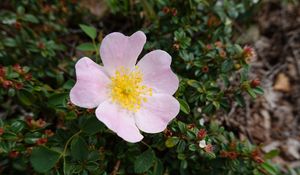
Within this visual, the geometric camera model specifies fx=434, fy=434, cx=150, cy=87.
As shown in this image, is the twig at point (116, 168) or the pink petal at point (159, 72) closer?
the pink petal at point (159, 72)

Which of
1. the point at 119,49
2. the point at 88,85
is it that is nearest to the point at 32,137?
the point at 88,85

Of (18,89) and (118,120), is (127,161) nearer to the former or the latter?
(118,120)

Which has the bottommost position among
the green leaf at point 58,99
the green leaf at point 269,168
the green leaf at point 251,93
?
the green leaf at point 269,168

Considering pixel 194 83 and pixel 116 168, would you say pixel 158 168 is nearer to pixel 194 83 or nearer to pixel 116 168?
pixel 116 168

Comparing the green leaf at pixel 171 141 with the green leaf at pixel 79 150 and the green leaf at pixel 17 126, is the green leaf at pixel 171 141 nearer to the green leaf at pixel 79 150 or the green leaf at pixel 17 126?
the green leaf at pixel 79 150

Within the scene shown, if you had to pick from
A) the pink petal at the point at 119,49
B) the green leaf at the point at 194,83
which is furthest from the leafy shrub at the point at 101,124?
the pink petal at the point at 119,49

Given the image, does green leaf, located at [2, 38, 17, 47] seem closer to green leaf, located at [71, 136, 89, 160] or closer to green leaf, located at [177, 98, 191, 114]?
green leaf, located at [71, 136, 89, 160]
